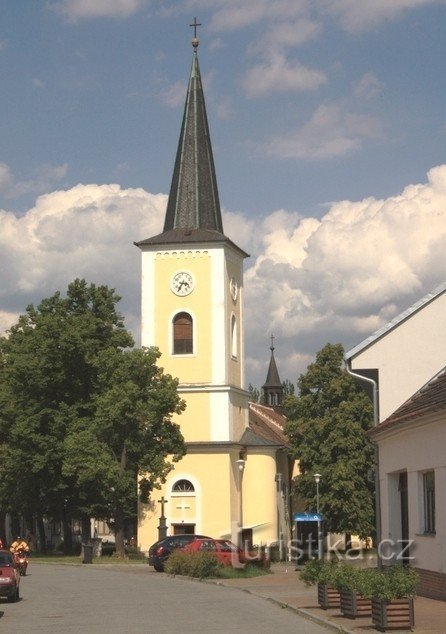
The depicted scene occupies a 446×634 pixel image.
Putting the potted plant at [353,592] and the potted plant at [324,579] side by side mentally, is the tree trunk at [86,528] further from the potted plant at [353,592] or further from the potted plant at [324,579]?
the potted plant at [353,592]

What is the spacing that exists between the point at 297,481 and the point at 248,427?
210 inches

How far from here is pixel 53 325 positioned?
58.7 m

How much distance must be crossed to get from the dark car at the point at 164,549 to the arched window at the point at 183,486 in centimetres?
1528

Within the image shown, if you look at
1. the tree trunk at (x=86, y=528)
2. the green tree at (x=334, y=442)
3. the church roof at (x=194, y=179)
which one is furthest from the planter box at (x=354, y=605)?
the church roof at (x=194, y=179)

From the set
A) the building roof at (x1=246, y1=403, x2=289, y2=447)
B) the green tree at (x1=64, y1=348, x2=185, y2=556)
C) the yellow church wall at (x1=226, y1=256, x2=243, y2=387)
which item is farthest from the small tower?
the green tree at (x1=64, y1=348, x2=185, y2=556)

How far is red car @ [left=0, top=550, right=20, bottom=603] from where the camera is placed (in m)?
27.5

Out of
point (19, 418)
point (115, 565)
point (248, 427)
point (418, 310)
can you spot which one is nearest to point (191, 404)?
point (248, 427)

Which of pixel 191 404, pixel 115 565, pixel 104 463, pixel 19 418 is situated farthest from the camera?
pixel 191 404

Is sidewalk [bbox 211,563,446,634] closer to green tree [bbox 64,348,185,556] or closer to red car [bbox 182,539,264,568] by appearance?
red car [bbox 182,539,264,568]

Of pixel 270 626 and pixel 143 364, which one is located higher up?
pixel 143 364

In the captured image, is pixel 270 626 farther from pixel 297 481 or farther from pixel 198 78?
pixel 198 78

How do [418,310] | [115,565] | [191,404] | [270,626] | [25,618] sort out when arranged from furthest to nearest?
1. [191,404]
2. [115,565]
3. [418,310]
4. [25,618]
5. [270,626]

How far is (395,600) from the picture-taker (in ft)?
61.2

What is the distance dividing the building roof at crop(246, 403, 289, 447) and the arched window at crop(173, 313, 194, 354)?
6.12 m
